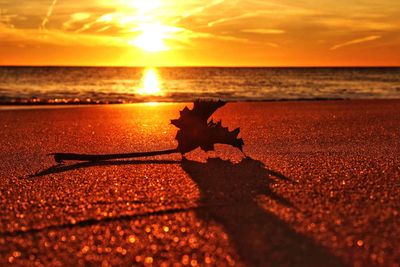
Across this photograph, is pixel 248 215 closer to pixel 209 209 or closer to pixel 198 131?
pixel 209 209

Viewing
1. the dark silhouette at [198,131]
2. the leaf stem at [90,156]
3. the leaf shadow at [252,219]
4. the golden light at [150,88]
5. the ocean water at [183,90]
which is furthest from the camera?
the golden light at [150,88]

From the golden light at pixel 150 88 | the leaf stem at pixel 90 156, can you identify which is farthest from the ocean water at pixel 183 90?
the leaf stem at pixel 90 156

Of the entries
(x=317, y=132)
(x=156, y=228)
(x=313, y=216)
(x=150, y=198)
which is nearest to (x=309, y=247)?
(x=313, y=216)

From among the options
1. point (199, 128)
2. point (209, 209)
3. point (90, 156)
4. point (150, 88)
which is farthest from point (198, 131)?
point (150, 88)

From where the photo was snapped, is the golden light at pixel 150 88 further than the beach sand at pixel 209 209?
Yes

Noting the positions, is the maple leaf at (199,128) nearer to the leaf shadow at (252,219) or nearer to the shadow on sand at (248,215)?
the shadow on sand at (248,215)

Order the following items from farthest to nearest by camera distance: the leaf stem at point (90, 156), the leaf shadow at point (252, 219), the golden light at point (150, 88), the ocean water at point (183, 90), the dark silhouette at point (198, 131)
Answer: the golden light at point (150, 88)
the ocean water at point (183, 90)
the dark silhouette at point (198, 131)
the leaf stem at point (90, 156)
the leaf shadow at point (252, 219)

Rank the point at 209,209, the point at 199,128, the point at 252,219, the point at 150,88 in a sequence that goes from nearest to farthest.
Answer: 1. the point at 252,219
2. the point at 209,209
3. the point at 199,128
4. the point at 150,88

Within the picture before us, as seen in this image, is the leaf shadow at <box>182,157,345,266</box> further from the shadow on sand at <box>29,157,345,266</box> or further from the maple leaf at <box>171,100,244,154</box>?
the maple leaf at <box>171,100,244,154</box>
